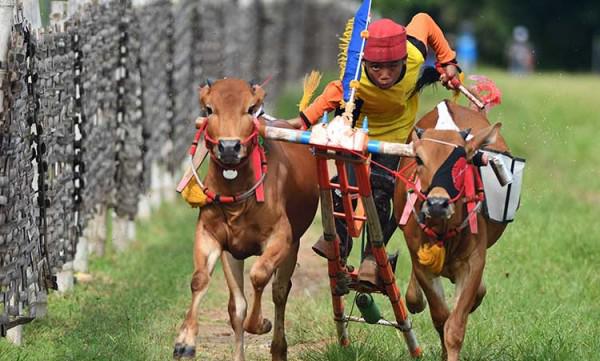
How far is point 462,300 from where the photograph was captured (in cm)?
869

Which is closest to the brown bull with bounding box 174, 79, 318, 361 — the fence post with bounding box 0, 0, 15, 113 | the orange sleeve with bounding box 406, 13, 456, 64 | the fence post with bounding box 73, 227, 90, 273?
the fence post with bounding box 0, 0, 15, 113

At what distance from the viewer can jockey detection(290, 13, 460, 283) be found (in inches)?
360

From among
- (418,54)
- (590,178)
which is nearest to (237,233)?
(418,54)

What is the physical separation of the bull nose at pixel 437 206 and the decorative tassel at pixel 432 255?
0.49m

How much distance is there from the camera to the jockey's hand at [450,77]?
32.1 feet

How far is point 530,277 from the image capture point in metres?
12.3

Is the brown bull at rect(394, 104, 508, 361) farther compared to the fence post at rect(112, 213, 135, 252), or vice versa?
the fence post at rect(112, 213, 135, 252)

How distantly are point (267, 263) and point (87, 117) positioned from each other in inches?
159

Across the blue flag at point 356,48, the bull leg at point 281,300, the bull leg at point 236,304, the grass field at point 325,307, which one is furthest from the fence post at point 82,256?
the blue flag at point 356,48

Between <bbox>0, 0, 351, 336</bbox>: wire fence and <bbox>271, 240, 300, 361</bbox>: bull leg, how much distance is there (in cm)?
156

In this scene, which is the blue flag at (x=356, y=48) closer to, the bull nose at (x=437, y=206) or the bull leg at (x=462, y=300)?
the bull nose at (x=437, y=206)

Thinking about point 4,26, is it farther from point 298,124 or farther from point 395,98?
point 395,98

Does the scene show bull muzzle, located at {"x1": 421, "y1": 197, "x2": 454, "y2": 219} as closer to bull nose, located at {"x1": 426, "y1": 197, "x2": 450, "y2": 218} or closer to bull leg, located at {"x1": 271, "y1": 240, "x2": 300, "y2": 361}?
bull nose, located at {"x1": 426, "y1": 197, "x2": 450, "y2": 218}

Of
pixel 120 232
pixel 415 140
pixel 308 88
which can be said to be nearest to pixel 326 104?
pixel 308 88
